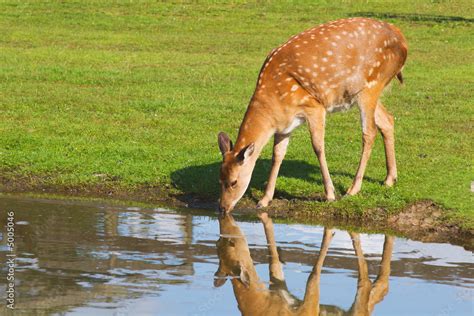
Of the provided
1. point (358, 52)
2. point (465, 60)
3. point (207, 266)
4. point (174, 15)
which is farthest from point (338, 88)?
point (174, 15)

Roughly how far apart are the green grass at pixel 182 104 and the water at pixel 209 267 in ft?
3.72

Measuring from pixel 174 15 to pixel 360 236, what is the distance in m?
24.1

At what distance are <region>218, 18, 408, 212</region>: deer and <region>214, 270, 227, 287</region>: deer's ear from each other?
2.30m

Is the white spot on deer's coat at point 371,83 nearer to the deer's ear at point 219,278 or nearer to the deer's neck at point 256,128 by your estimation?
the deer's neck at point 256,128

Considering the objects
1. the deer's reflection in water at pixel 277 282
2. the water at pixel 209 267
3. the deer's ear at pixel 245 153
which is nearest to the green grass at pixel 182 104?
the deer's ear at pixel 245 153

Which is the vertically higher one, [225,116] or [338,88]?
[338,88]

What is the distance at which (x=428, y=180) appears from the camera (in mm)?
13469

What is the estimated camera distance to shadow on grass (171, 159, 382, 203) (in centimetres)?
1323

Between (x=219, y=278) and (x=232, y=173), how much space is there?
2469 millimetres

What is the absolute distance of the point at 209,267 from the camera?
10.2 meters

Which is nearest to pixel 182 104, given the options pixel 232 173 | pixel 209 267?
pixel 232 173

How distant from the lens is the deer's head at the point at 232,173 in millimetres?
12188

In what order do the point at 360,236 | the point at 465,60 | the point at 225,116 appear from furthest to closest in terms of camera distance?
1. the point at 465,60
2. the point at 225,116
3. the point at 360,236

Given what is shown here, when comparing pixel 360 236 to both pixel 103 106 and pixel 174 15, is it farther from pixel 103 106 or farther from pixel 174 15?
pixel 174 15
